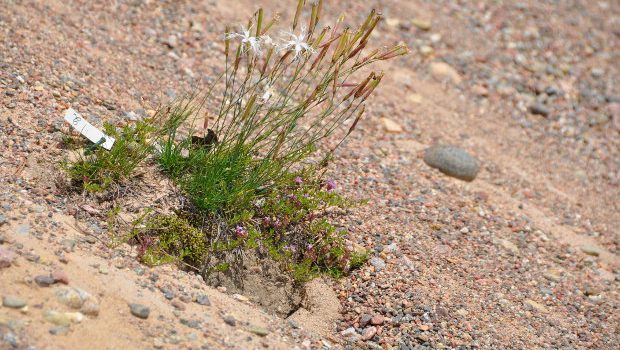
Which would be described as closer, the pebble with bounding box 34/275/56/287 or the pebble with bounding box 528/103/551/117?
the pebble with bounding box 34/275/56/287

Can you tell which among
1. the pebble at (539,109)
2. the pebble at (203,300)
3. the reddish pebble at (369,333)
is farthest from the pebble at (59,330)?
the pebble at (539,109)

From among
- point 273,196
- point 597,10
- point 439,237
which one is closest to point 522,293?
point 439,237

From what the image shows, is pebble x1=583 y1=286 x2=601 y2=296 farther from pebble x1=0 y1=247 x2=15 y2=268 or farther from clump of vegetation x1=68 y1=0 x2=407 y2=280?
pebble x1=0 y1=247 x2=15 y2=268

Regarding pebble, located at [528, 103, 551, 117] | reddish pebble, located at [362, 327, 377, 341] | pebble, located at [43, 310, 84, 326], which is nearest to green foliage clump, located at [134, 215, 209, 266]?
pebble, located at [43, 310, 84, 326]

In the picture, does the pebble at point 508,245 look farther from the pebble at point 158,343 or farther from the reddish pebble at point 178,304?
the pebble at point 158,343

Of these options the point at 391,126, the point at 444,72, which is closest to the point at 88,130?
the point at 391,126

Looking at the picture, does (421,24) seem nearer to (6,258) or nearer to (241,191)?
(241,191)
